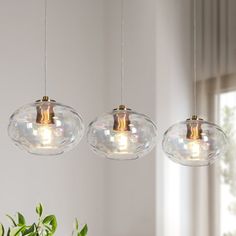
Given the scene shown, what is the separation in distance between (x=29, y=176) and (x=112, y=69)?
0.86 metres

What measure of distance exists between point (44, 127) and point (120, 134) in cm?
24

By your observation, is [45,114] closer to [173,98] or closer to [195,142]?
[195,142]

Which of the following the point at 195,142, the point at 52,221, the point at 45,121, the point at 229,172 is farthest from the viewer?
the point at 229,172

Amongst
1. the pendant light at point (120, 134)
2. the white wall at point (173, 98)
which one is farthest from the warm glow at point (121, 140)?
the white wall at point (173, 98)

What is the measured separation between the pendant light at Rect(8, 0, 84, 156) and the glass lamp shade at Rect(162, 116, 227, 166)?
0.32 m

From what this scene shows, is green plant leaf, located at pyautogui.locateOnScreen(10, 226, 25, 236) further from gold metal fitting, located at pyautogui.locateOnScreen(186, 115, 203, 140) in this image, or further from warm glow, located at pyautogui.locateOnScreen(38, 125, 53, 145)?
gold metal fitting, located at pyautogui.locateOnScreen(186, 115, 203, 140)

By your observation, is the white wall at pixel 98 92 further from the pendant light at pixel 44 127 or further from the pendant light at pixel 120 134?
the pendant light at pixel 44 127

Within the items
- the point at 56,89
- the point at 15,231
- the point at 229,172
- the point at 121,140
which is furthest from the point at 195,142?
the point at 56,89

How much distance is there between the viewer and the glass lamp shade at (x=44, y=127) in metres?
1.77

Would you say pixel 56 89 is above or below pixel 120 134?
above

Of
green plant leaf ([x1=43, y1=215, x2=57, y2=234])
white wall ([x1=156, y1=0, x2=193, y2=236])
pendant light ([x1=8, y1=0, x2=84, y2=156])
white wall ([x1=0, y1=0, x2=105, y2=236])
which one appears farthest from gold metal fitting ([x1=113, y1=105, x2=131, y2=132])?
white wall ([x1=0, y1=0, x2=105, y2=236])

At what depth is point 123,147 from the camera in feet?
6.10

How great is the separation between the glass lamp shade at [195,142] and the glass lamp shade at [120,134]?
0.27ft

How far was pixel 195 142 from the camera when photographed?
1.89 meters
